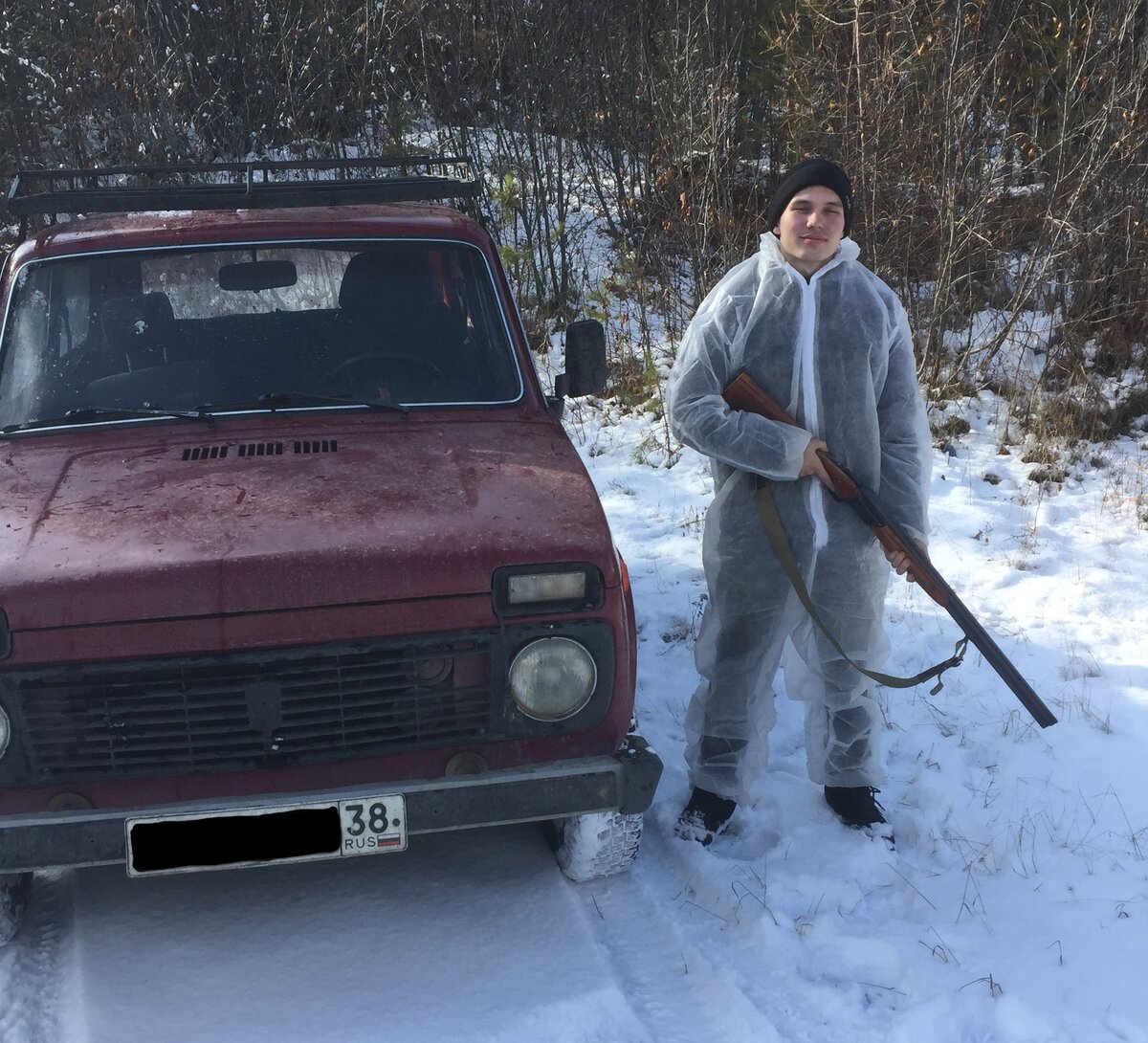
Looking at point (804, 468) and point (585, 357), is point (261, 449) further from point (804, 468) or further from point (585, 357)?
point (804, 468)

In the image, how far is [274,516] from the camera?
2.92 meters

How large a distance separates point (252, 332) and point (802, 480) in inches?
72.1

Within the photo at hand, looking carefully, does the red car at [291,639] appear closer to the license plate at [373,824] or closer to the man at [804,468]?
the license plate at [373,824]

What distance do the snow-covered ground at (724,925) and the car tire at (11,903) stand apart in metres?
0.06

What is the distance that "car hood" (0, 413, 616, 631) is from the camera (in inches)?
105

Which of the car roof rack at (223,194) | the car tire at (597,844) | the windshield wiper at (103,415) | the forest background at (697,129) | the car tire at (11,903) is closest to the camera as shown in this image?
the car tire at (11,903)

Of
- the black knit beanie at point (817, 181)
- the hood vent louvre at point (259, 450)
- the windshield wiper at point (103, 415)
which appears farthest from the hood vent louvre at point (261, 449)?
the black knit beanie at point (817, 181)

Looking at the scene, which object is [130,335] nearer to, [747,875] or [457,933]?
[457,933]

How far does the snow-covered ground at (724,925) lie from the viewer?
110 inches

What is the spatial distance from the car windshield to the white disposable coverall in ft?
2.66

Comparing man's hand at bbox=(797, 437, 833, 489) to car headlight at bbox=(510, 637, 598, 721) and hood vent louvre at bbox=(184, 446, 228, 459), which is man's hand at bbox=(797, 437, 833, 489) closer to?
car headlight at bbox=(510, 637, 598, 721)

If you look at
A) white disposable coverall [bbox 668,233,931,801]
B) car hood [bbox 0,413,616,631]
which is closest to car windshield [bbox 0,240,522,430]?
car hood [bbox 0,413,616,631]

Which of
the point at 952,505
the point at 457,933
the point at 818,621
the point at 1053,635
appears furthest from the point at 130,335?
the point at 952,505

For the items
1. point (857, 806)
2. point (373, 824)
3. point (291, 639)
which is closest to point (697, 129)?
point (857, 806)
